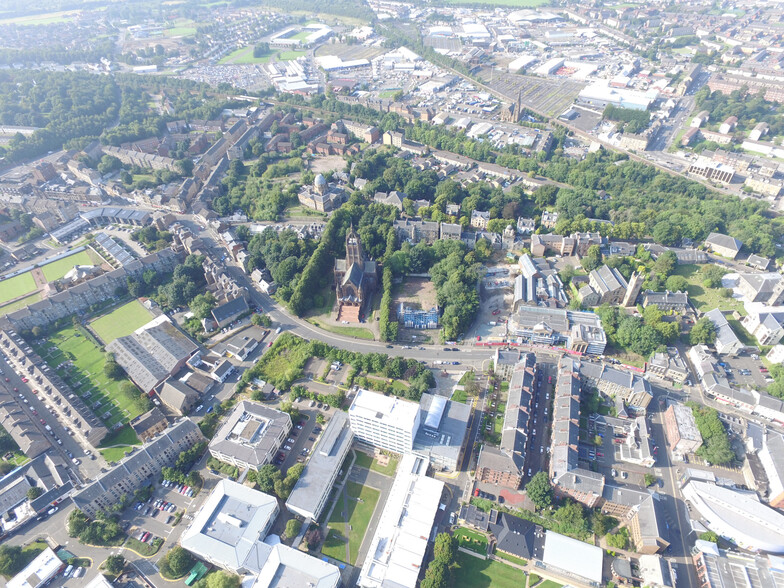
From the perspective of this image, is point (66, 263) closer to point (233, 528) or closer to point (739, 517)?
point (233, 528)

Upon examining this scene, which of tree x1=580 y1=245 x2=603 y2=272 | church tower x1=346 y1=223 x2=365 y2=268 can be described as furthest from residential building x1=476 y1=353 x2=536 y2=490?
church tower x1=346 y1=223 x2=365 y2=268

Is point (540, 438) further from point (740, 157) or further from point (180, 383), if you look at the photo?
point (740, 157)

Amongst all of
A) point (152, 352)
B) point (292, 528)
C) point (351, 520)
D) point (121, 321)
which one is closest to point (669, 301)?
point (351, 520)

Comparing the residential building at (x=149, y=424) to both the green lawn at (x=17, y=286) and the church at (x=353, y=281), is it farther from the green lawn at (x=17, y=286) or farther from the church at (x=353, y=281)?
the green lawn at (x=17, y=286)

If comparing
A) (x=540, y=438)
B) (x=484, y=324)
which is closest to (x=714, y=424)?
(x=540, y=438)

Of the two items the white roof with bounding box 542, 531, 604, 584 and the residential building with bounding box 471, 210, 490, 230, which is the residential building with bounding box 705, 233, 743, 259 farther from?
the white roof with bounding box 542, 531, 604, 584
